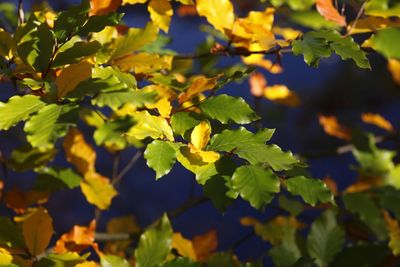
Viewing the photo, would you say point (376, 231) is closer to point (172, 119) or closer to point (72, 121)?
point (172, 119)

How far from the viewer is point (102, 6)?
0.97m

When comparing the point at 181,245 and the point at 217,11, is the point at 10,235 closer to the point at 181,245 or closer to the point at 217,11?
the point at 181,245

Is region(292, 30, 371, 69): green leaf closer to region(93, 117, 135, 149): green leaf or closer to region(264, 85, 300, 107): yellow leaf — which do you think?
region(93, 117, 135, 149): green leaf

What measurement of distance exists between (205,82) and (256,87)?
83 centimetres

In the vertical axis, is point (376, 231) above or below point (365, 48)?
below

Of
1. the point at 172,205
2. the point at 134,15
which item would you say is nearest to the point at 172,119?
the point at 172,205

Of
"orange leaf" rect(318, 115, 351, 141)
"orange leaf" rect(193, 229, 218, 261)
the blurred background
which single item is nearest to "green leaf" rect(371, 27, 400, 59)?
"orange leaf" rect(193, 229, 218, 261)

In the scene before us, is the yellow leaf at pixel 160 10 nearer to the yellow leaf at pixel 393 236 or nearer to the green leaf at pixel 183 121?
the green leaf at pixel 183 121

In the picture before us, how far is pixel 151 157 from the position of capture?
714 mm

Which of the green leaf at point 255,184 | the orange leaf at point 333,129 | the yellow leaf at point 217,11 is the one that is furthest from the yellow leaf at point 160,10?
the orange leaf at point 333,129

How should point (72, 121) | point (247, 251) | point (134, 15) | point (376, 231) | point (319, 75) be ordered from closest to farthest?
point (72, 121) < point (376, 231) < point (247, 251) < point (319, 75) < point (134, 15)

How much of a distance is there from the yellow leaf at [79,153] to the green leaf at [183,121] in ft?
1.77

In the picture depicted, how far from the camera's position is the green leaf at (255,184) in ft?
2.27

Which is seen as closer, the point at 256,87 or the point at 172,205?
the point at 256,87
